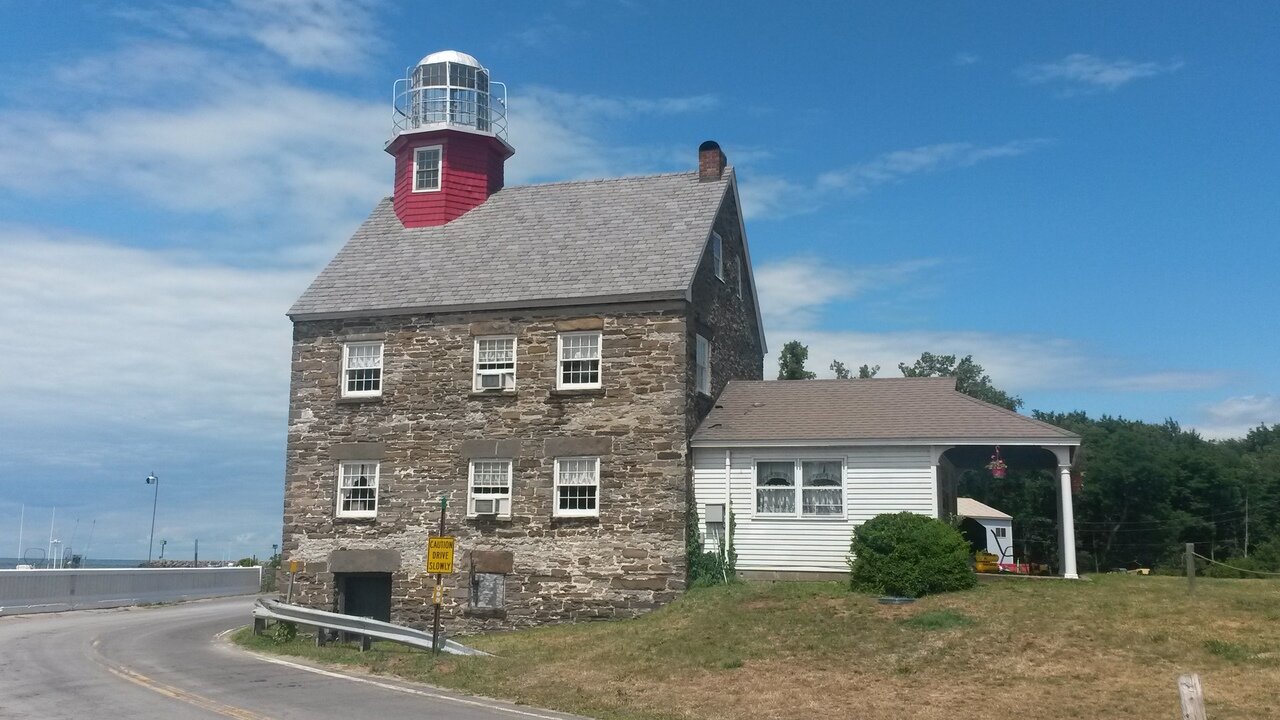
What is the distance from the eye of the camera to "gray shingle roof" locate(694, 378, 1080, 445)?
23594 mm

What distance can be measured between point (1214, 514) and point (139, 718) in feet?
160

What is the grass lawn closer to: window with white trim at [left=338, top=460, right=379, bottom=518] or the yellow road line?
the yellow road line

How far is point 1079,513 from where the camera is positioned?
49.8 m

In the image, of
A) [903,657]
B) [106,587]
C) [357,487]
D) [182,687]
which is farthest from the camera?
[106,587]

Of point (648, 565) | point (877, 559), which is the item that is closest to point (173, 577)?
point (648, 565)

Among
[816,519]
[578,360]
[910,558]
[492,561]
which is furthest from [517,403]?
[910,558]

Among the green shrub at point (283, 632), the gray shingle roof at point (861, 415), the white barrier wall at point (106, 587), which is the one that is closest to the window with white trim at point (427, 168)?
the gray shingle roof at point (861, 415)

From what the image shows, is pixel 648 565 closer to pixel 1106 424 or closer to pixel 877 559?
pixel 877 559

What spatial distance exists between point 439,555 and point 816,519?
28.5ft

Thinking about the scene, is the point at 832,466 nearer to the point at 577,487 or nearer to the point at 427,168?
the point at 577,487

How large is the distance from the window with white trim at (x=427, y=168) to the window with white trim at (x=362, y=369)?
18.0 ft

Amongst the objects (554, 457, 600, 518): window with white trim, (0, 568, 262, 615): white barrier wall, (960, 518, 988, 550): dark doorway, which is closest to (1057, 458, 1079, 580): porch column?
(554, 457, 600, 518): window with white trim

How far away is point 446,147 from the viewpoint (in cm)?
3055

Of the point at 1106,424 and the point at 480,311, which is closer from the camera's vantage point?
the point at 480,311
